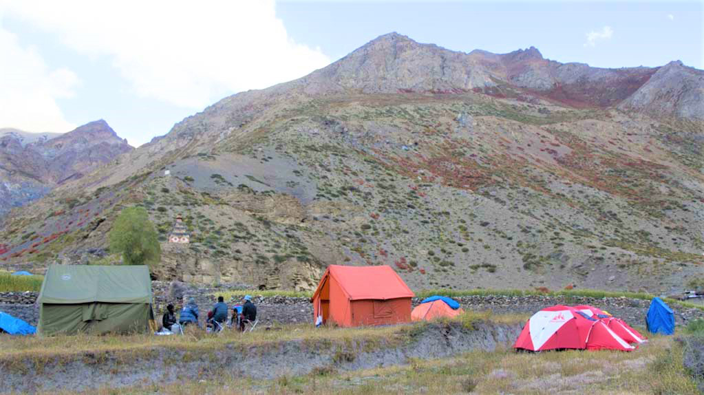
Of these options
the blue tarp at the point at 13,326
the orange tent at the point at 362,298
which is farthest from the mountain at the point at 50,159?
the orange tent at the point at 362,298

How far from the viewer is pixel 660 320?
22422 mm

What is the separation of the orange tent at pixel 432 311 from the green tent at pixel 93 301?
12.0 m

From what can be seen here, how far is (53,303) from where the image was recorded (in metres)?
16.6

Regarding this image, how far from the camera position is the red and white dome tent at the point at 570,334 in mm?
15992

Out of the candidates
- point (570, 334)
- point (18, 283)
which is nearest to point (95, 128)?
point (18, 283)

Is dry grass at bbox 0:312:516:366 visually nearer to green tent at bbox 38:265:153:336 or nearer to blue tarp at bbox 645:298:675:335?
green tent at bbox 38:265:153:336

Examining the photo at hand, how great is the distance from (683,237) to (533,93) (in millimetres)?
81935

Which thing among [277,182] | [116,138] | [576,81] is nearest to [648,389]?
[277,182]

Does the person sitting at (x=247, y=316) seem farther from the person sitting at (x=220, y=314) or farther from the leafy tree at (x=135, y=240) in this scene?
the leafy tree at (x=135, y=240)

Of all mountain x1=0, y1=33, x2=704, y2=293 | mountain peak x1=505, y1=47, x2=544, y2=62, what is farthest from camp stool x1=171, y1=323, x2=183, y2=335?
mountain peak x1=505, y1=47, x2=544, y2=62

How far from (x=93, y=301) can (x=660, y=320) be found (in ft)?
73.7

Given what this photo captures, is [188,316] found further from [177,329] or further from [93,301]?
[93,301]

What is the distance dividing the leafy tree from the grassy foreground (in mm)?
22134

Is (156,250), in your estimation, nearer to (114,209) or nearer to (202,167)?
(114,209)
